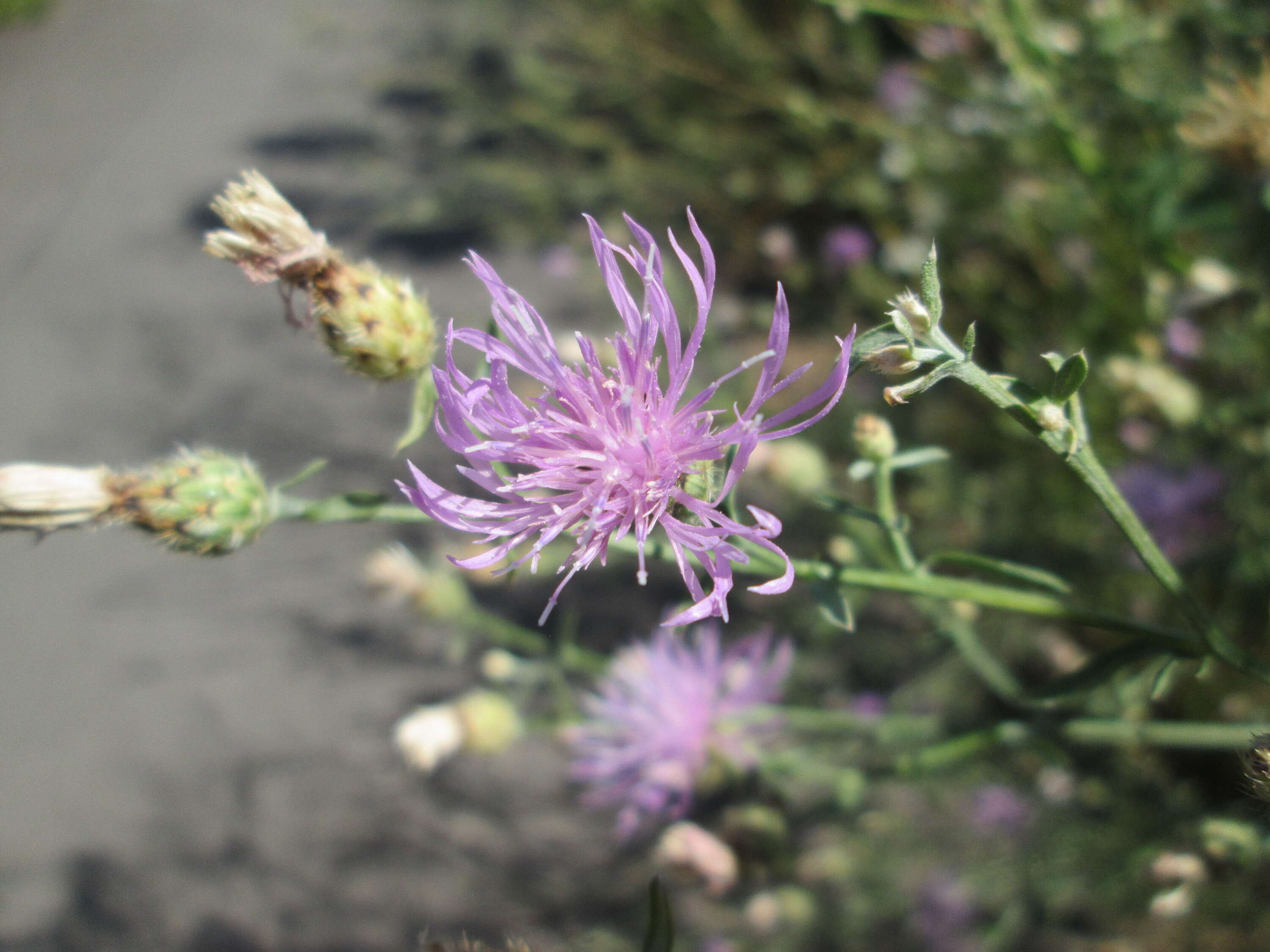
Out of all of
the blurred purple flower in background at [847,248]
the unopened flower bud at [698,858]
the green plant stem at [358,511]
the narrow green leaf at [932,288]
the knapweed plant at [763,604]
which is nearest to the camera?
the narrow green leaf at [932,288]

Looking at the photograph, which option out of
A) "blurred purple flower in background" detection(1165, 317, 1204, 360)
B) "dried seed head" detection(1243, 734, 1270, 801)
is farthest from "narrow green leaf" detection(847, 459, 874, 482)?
"blurred purple flower in background" detection(1165, 317, 1204, 360)

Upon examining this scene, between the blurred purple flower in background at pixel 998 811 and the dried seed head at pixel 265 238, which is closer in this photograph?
the dried seed head at pixel 265 238

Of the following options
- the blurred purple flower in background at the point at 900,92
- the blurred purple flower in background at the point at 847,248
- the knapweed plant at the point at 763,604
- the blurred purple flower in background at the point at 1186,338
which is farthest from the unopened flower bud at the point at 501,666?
the blurred purple flower in background at the point at 900,92

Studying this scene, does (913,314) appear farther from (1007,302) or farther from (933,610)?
(1007,302)

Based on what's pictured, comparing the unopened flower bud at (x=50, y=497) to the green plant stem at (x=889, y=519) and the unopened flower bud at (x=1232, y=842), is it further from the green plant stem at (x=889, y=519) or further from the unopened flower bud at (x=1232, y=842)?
the unopened flower bud at (x=1232, y=842)

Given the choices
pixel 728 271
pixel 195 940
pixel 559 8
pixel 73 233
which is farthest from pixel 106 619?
pixel 559 8

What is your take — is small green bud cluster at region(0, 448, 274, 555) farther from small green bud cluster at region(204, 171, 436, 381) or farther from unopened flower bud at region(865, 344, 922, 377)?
A: unopened flower bud at region(865, 344, 922, 377)

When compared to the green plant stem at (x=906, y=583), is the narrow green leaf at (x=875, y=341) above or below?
above

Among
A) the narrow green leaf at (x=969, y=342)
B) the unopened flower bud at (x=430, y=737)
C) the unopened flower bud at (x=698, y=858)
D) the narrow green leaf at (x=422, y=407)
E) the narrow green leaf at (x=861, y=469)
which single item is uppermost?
the narrow green leaf at (x=969, y=342)
